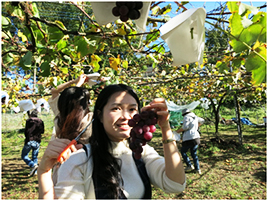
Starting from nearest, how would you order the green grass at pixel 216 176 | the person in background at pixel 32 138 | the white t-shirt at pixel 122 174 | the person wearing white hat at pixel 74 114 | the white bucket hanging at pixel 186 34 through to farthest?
1. the white bucket hanging at pixel 186 34
2. the white t-shirt at pixel 122 174
3. the person wearing white hat at pixel 74 114
4. the green grass at pixel 216 176
5. the person in background at pixel 32 138

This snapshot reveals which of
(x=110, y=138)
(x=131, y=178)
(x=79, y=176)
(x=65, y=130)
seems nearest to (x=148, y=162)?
(x=131, y=178)

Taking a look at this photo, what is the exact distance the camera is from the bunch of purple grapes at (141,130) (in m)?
0.75

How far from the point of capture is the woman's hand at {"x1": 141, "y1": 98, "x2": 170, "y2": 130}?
0.85 m

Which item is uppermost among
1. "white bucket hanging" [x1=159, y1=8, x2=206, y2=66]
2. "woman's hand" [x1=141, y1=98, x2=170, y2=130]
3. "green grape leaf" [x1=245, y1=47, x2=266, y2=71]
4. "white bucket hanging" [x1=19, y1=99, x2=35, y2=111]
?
"white bucket hanging" [x1=19, y1=99, x2=35, y2=111]

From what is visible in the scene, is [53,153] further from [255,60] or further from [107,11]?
[255,60]

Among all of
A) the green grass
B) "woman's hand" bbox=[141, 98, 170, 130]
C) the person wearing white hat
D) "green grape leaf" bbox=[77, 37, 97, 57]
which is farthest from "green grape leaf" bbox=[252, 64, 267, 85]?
the green grass

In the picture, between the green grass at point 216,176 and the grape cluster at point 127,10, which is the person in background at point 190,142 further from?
the grape cluster at point 127,10

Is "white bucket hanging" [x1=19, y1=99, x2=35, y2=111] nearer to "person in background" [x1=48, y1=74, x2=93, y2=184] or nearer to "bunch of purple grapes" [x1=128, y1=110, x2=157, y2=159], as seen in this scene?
"person in background" [x1=48, y1=74, x2=93, y2=184]

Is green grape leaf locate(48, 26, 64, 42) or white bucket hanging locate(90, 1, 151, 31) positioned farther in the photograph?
green grape leaf locate(48, 26, 64, 42)

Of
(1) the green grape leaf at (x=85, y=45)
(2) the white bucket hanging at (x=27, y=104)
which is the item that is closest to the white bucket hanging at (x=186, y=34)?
(1) the green grape leaf at (x=85, y=45)

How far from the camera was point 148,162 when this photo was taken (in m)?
1.01

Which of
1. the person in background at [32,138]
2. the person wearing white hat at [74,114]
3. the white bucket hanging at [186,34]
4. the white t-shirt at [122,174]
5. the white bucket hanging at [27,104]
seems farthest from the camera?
the person in background at [32,138]

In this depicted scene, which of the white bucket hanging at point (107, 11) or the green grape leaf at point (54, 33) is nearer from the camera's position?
the white bucket hanging at point (107, 11)

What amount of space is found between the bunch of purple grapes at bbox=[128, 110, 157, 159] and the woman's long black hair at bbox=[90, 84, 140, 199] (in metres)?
0.20
